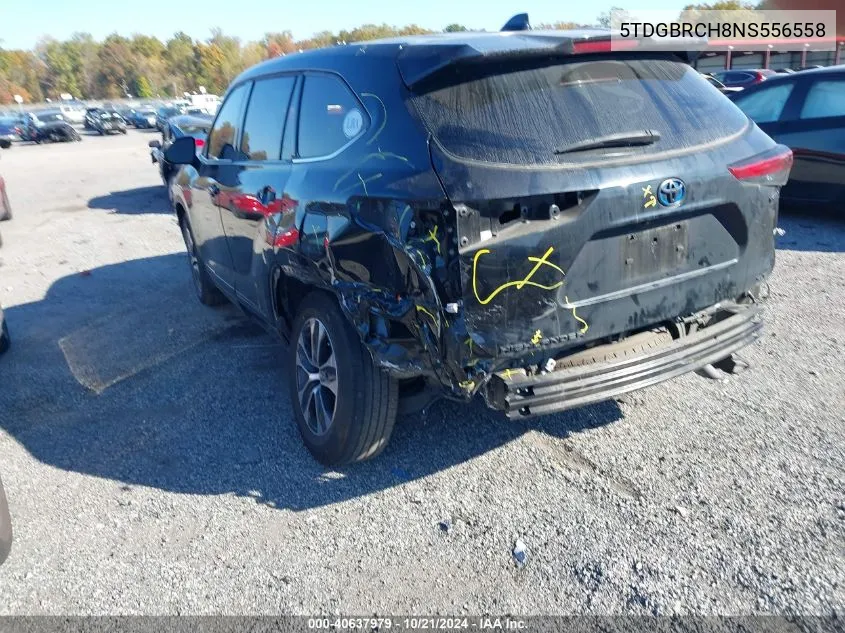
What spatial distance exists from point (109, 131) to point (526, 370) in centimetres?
4777

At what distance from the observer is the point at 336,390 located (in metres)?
3.39

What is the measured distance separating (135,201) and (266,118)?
9819 mm

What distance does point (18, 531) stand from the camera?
331cm

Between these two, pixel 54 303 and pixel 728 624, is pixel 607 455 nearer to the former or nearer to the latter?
pixel 728 624

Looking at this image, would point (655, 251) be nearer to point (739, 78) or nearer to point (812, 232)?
point (812, 232)

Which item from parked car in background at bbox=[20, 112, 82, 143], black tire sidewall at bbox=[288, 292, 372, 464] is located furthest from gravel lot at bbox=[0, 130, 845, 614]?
parked car in background at bbox=[20, 112, 82, 143]

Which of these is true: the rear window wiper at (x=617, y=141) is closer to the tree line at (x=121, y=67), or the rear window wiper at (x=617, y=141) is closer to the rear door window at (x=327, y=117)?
the rear door window at (x=327, y=117)

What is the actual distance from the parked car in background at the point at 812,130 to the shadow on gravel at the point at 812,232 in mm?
204

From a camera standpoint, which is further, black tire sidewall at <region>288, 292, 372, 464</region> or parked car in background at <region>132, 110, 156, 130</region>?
parked car in background at <region>132, 110, 156, 130</region>

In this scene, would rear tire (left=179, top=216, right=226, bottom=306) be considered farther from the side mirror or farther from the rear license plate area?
the rear license plate area

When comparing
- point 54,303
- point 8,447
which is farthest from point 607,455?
point 54,303

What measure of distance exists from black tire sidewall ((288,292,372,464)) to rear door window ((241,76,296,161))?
0.99 meters

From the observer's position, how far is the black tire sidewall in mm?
3262

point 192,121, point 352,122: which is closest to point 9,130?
point 192,121
